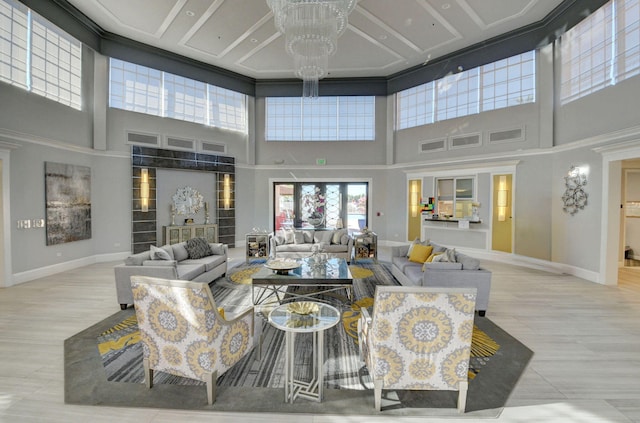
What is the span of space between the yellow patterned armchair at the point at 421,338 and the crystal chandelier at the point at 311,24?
4.05 metres

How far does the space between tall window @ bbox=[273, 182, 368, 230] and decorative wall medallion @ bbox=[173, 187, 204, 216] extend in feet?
8.25

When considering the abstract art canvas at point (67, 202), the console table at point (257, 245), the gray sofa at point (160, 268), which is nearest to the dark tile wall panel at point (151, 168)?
the abstract art canvas at point (67, 202)

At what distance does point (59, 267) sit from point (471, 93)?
11124 millimetres

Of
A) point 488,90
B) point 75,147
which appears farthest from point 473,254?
point 75,147

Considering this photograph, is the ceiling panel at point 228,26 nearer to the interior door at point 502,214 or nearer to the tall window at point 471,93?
the tall window at point 471,93

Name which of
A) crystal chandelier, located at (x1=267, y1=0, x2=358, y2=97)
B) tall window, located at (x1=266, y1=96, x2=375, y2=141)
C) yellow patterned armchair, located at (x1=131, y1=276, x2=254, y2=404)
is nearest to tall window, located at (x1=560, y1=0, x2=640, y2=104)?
crystal chandelier, located at (x1=267, y1=0, x2=358, y2=97)

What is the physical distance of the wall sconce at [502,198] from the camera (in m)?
7.78

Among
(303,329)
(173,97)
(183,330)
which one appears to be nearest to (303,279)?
(303,329)

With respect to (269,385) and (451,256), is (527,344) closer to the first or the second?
(451,256)

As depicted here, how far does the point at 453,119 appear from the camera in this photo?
8805 mm

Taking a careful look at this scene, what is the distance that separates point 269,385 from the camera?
2609mm

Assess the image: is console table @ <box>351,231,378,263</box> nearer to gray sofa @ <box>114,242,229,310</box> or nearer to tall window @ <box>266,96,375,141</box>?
gray sofa @ <box>114,242,229,310</box>

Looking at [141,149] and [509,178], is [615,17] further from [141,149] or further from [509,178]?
[141,149]

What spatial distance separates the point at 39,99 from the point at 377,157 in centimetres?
881
